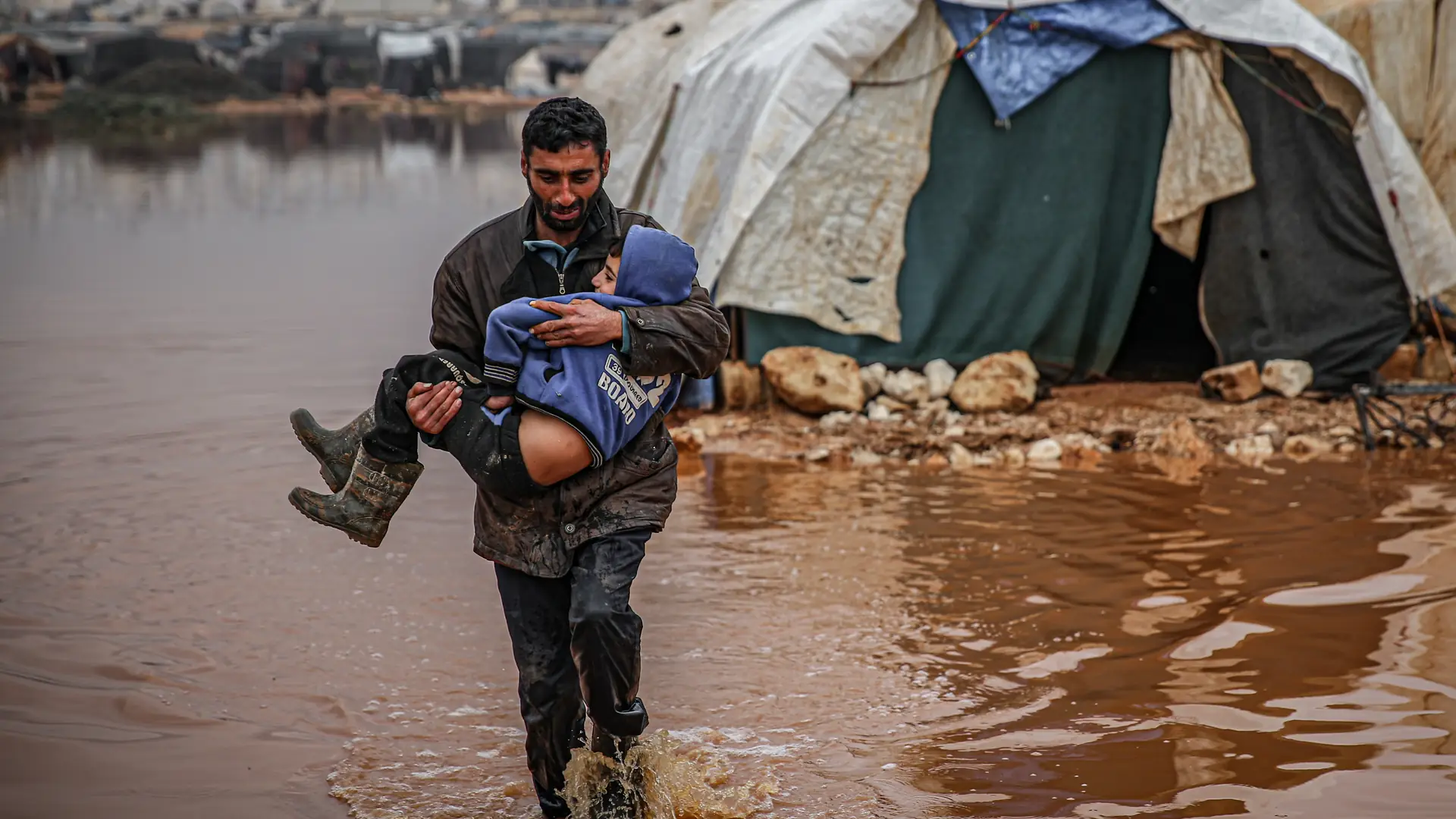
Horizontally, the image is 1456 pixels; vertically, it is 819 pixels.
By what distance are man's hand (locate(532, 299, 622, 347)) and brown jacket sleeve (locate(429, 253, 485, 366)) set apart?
27 centimetres

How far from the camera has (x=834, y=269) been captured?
9117 millimetres

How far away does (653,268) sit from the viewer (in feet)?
11.6

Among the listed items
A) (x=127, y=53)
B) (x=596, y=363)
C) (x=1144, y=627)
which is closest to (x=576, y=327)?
(x=596, y=363)

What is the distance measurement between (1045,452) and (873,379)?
4.45ft

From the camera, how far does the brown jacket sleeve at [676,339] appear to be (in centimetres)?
343

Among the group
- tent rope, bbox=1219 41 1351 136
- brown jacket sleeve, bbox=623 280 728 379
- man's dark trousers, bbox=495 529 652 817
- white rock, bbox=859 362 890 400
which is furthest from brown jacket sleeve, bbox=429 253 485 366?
tent rope, bbox=1219 41 1351 136

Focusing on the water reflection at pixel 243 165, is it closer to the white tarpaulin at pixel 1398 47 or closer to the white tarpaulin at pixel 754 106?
the white tarpaulin at pixel 754 106

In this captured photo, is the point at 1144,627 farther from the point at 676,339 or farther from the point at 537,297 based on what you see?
the point at 537,297

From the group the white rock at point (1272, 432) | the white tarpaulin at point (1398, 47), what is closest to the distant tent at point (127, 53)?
the white tarpaulin at point (1398, 47)

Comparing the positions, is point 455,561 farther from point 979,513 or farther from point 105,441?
point 105,441

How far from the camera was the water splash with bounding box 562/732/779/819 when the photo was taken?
148 inches

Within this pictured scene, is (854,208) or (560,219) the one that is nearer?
(560,219)

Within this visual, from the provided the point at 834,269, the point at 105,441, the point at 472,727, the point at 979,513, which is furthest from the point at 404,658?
the point at 834,269

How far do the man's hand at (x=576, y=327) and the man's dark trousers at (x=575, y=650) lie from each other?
475 mm
